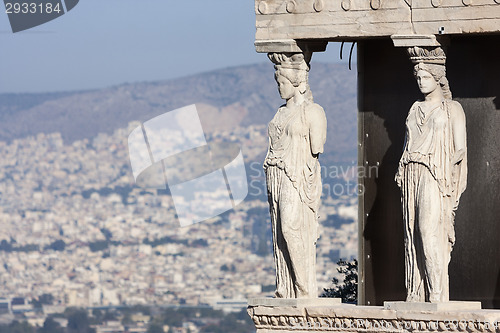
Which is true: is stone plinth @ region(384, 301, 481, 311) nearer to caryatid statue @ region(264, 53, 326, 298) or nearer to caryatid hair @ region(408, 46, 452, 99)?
caryatid statue @ region(264, 53, 326, 298)

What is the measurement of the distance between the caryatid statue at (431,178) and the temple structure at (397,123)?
265mm

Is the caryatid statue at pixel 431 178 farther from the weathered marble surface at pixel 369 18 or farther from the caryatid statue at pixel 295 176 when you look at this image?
the caryatid statue at pixel 295 176

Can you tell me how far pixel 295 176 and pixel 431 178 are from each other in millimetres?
1422

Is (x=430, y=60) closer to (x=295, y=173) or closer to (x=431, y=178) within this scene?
(x=431, y=178)

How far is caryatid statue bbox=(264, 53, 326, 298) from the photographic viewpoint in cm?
1875

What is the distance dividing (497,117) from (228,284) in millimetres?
30150

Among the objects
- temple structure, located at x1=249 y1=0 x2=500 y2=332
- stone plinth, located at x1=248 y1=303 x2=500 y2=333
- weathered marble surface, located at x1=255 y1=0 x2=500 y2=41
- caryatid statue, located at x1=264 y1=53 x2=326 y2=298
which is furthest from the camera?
caryatid statue, located at x1=264 y1=53 x2=326 y2=298

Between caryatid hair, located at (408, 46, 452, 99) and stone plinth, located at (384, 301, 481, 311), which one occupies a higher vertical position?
caryatid hair, located at (408, 46, 452, 99)

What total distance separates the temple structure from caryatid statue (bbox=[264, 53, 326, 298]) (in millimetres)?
249

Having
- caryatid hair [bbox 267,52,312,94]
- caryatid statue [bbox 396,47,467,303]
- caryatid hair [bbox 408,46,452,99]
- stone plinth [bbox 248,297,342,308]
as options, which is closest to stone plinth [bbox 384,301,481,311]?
caryatid statue [bbox 396,47,467,303]

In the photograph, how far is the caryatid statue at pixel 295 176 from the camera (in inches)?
738

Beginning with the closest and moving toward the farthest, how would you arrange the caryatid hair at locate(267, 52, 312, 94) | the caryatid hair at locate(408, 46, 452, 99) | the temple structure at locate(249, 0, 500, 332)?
1. the temple structure at locate(249, 0, 500, 332)
2. the caryatid hair at locate(408, 46, 452, 99)
3. the caryatid hair at locate(267, 52, 312, 94)

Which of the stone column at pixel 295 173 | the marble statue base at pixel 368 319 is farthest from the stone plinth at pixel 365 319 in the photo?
the stone column at pixel 295 173

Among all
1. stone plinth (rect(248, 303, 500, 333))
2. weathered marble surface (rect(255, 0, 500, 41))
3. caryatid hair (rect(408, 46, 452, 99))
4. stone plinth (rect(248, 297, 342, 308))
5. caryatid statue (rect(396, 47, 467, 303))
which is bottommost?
stone plinth (rect(248, 303, 500, 333))
